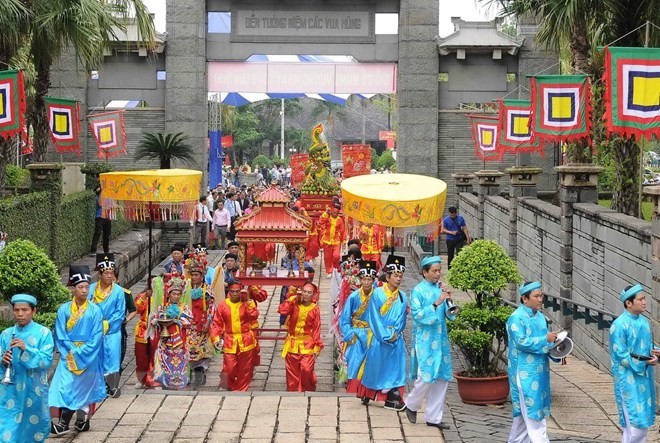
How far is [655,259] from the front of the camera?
36.1ft

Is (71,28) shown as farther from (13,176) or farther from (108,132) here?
(13,176)

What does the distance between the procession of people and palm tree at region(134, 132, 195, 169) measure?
39.7 ft

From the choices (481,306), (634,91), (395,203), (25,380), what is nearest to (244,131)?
(634,91)

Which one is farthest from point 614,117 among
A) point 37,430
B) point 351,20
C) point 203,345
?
point 351,20

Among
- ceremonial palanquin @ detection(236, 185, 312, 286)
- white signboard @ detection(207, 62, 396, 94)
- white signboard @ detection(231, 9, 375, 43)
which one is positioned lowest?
ceremonial palanquin @ detection(236, 185, 312, 286)

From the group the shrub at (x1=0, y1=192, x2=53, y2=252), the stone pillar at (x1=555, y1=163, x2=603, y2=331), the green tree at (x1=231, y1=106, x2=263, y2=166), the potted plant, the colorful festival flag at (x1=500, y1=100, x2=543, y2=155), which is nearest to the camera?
the potted plant

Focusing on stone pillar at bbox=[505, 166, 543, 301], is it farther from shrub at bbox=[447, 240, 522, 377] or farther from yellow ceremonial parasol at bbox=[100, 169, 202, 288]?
shrub at bbox=[447, 240, 522, 377]

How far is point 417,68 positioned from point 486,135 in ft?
12.0

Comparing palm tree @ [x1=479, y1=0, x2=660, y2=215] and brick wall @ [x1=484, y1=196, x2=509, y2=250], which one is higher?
palm tree @ [x1=479, y1=0, x2=660, y2=215]

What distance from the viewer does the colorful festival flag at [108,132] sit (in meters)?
24.7

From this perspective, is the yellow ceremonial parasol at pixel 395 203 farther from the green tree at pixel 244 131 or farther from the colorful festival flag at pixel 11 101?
the green tree at pixel 244 131

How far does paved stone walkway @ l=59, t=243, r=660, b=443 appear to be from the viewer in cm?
991

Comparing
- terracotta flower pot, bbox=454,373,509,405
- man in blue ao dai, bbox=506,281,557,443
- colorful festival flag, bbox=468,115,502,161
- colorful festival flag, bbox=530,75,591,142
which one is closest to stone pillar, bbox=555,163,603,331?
colorful festival flag, bbox=530,75,591,142

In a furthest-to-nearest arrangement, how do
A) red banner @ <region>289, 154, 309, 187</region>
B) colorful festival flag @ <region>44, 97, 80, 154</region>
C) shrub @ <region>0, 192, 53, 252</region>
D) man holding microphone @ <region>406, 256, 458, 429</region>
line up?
red banner @ <region>289, 154, 309, 187</region> < colorful festival flag @ <region>44, 97, 80, 154</region> < shrub @ <region>0, 192, 53, 252</region> < man holding microphone @ <region>406, 256, 458, 429</region>
